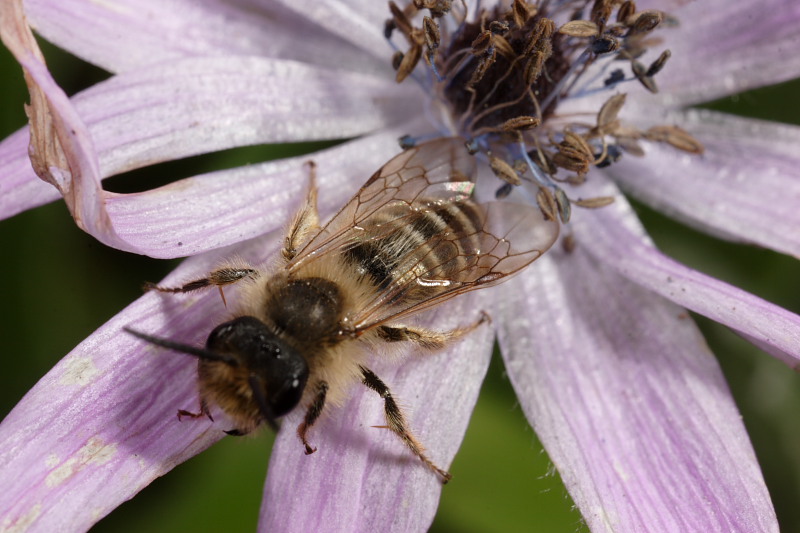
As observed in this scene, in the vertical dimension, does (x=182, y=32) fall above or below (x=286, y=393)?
above

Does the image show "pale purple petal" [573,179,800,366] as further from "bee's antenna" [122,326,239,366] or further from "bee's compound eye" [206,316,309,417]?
"bee's antenna" [122,326,239,366]

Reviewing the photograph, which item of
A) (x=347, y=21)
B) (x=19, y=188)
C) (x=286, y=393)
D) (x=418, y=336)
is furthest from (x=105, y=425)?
(x=347, y=21)

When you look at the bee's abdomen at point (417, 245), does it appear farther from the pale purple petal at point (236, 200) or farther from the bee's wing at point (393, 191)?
the pale purple petal at point (236, 200)

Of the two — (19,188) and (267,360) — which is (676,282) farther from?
(19,188)

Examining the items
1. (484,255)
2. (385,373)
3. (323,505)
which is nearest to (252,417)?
Result: (323,505)

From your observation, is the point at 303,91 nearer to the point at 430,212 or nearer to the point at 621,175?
the point at 430,212
